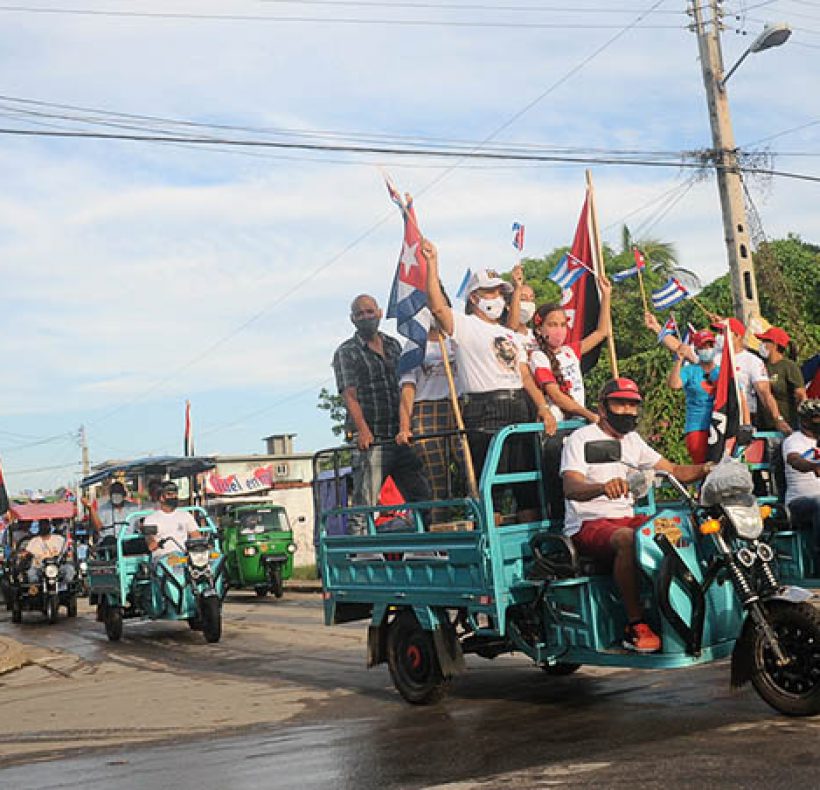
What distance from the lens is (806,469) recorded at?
855 centimetres

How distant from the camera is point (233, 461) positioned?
6244 centimetres

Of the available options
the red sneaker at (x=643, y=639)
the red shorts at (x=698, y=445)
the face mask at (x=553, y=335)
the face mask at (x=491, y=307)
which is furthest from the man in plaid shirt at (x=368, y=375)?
the red sneaker at (x=643, y=639)

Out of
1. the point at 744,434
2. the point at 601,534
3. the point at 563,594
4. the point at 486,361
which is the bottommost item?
the point at 563,594

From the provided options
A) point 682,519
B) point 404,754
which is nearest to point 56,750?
point 404,754

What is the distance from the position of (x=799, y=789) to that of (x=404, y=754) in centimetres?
235

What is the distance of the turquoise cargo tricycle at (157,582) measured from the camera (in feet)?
48.3

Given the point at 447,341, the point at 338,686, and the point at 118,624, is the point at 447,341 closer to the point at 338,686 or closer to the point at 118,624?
the point at 338,686

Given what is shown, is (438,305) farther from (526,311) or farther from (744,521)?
(744,521)

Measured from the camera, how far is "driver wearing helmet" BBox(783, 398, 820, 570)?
852cm

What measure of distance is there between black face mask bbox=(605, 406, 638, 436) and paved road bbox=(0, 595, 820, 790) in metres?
1.73

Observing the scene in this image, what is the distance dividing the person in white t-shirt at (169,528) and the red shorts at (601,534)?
28.0 ft

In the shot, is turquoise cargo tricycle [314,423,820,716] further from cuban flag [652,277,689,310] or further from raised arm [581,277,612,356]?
cuban flag [652,277,689,310]

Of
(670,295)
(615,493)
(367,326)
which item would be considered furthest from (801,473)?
(670,295)

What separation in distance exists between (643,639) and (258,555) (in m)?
16.5
